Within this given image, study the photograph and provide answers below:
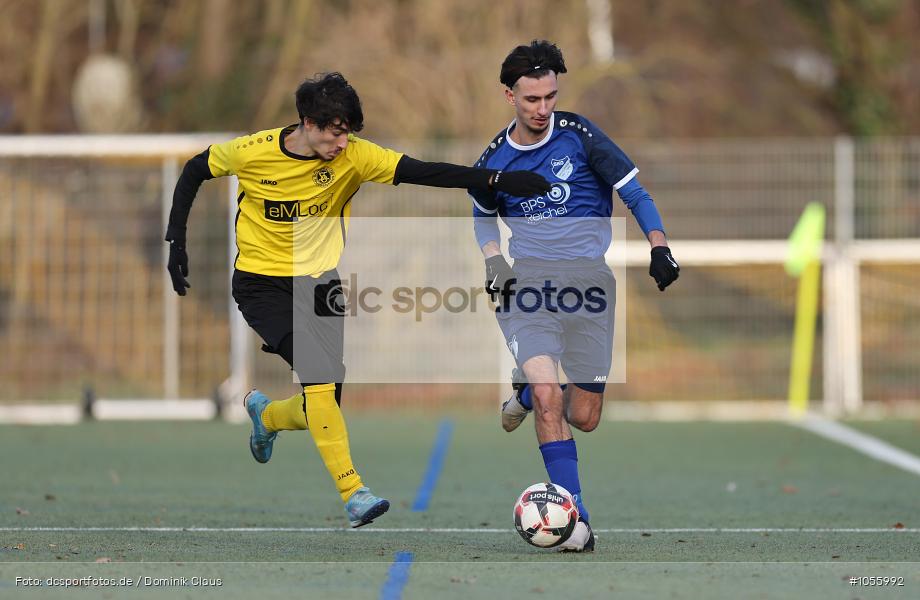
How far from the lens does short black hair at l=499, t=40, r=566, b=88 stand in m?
7.07

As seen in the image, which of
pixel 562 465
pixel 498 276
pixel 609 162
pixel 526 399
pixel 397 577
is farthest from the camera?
pixel 526 399

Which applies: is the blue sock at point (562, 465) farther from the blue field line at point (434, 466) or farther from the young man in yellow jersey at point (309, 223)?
the blue field line at point (434, 466)

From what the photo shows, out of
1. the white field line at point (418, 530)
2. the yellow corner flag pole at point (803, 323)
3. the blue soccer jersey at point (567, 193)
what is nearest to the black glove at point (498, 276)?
the blue soccer jersey at point (567, 193)

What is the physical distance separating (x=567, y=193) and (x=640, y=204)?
0.35m

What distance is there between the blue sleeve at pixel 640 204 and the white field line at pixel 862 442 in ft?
14.7

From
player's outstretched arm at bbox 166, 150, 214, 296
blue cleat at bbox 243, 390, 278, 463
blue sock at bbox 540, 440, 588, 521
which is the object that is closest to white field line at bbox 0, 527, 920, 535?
blue cleat at bbox 243, 390, 278, 463

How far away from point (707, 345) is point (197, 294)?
5635 millimetres

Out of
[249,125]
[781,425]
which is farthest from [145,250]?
[781,425]

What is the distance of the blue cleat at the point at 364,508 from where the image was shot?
676 cm

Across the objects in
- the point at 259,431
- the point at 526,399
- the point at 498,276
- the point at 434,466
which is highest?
the point at 498,276

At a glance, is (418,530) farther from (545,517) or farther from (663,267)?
(663,267)

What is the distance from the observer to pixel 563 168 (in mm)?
7234

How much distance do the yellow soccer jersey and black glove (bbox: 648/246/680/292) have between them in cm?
132

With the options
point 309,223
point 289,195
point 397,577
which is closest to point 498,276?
point 309,223
